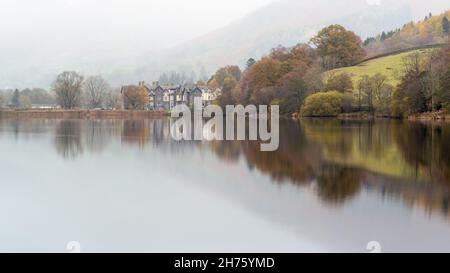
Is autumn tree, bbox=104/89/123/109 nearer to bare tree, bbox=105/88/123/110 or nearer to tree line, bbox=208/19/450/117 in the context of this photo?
bare tree, bbox=105/88/123/110

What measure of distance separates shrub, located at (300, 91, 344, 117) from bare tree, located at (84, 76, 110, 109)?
65678mm

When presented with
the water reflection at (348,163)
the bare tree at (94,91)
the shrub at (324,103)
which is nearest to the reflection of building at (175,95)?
the bare tree at (94,91)

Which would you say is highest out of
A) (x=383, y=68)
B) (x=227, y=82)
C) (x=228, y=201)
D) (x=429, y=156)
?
(x=383, y=68)

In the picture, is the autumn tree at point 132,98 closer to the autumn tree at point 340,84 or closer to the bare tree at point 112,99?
the bare tree at point 112,99

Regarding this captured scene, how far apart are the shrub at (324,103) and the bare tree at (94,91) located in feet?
215

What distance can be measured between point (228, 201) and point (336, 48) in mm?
96645

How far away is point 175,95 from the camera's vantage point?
140 metres

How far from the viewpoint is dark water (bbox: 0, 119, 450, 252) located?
31.7 feet

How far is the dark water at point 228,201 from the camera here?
967cm

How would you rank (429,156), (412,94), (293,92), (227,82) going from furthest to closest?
(227,82), (293,92), (412,94), (429,156)

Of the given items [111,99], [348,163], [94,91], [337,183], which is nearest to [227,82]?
[111,99]

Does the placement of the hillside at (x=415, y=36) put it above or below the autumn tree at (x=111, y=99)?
above

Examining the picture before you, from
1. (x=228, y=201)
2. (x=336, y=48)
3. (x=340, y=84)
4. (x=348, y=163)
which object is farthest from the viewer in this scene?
(x=336, y=48)

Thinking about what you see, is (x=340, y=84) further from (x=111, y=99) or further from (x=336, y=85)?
(x=111, y=99)
